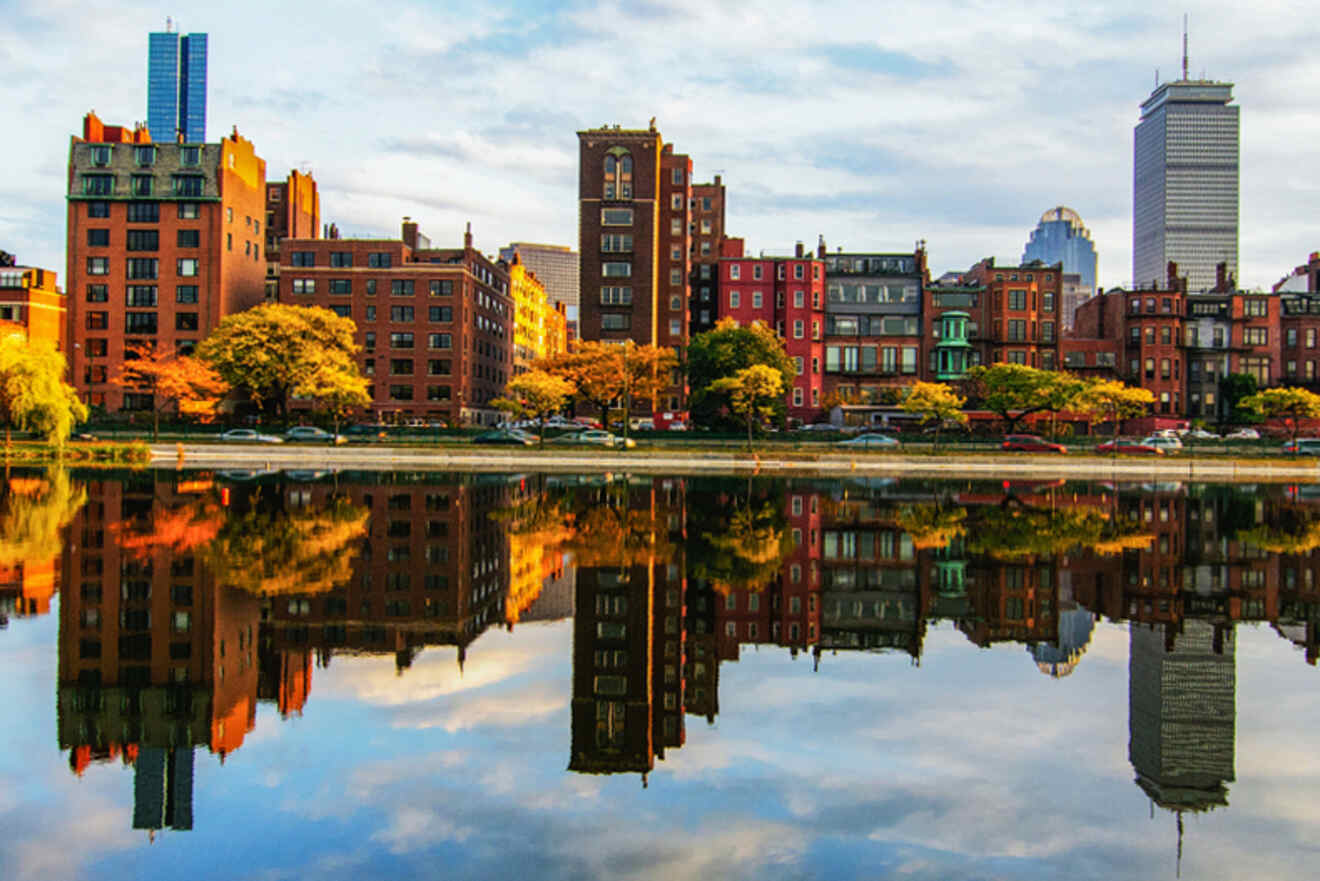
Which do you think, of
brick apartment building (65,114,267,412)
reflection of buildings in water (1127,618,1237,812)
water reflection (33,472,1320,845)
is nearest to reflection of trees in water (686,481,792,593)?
water reflection (33,472,1320,845)

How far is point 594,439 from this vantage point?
265 ft

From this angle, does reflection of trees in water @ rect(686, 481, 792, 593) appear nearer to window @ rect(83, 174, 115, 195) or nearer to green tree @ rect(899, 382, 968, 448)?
green tree @ rect(899, 382, 968, 448)

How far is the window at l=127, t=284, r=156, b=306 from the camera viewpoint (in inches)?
4183

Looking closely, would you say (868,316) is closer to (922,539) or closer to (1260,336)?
(1260,336)

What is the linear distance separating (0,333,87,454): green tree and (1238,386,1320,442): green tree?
112m

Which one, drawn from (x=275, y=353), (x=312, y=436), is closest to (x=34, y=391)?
(x=312, y=436)

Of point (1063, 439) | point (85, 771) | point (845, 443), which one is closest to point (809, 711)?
point (85, 771)

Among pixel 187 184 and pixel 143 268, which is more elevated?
pixel 187 184

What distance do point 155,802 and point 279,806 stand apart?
135cm

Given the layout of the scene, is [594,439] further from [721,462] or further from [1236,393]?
[1236,393]

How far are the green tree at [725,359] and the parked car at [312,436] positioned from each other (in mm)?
33351

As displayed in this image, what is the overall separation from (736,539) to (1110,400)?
259ft

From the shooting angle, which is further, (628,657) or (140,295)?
(140,295)

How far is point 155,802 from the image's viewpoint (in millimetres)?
9703
